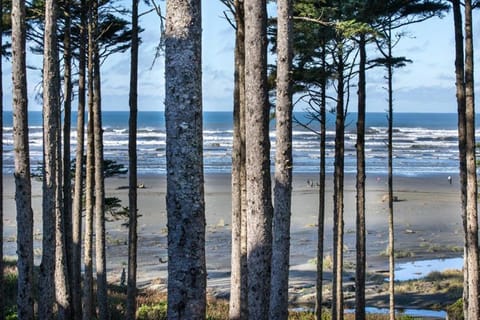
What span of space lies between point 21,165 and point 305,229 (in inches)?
958

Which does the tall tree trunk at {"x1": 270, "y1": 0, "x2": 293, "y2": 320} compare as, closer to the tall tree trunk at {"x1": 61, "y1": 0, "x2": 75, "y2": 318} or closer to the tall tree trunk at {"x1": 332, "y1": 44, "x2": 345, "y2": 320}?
the tall tree trunk at {"x1": 61, "y1": 0, "x2": 75, "y2": 318}

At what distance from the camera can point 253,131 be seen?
814 centimetres

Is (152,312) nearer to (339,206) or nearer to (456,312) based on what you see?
(339,206)

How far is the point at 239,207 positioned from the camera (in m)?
10.8

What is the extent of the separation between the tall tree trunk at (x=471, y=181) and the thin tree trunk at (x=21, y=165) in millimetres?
7973

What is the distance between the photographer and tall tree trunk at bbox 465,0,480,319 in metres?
11.9

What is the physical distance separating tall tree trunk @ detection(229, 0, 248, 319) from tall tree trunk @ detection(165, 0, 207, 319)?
523cm

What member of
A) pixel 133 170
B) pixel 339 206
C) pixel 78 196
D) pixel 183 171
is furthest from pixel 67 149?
pixel 183 171

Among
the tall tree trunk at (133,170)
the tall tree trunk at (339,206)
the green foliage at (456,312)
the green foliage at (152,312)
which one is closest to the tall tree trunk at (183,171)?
the tall tree trunk at (133,170)

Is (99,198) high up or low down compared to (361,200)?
up

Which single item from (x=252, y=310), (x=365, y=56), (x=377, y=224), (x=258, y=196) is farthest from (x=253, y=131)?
(x=377, y=224)

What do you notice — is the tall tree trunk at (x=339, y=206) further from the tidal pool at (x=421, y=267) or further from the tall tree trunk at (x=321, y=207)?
the tidal pool at (x=421, y=267)

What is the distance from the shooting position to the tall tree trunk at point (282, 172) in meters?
7.94

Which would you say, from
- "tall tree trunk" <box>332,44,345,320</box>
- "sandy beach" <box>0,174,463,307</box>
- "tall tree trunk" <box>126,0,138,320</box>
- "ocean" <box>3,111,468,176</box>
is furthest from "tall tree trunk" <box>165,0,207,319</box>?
"ocean" <box>3,111,468,176</box>
